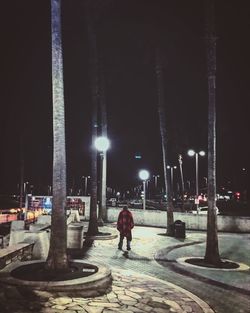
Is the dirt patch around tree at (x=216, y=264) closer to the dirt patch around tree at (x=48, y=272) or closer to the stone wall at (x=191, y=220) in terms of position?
the dirt patch around tree at (x=48, y=272)

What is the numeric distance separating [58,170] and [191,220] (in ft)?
63.2

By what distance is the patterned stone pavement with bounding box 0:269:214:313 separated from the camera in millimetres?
7219

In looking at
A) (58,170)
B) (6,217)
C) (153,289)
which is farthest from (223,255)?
(6,217)

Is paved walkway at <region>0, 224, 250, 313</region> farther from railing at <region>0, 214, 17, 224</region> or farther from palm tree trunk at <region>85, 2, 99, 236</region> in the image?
railing at <region>0, 214, 17, 224</region>

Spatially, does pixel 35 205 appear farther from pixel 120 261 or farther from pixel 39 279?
pixel 39 279

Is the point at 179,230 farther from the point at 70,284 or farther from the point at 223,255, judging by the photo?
the point at 70,284

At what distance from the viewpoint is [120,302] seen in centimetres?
800

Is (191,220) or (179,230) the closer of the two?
(179,230)

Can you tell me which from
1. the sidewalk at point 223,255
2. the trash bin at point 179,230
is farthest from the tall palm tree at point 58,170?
the trash bin at point 179,230

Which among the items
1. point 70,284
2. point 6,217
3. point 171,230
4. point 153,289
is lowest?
point 153,289

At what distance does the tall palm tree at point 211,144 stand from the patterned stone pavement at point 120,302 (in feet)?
15.9

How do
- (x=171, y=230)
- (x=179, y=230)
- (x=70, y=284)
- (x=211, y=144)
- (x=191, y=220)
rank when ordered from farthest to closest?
(x=191, y=220)
(x=171, y=230)
(x=179, y=230)
(x=211, y=144)
(x=70, y=284)

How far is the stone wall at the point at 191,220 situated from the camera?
25984mm

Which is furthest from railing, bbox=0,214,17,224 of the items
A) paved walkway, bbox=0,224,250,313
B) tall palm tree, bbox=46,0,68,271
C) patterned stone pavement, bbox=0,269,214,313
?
patterned stone pavement, bbox=0,269,214,313
